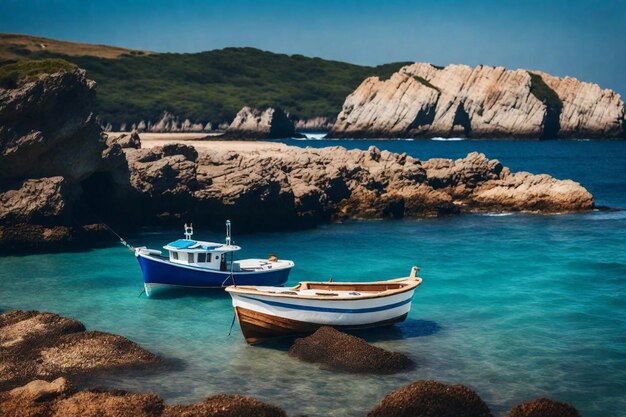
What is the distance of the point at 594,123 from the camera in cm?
18575

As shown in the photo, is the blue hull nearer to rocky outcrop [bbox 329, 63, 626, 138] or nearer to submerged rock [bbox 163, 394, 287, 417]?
submerged rock [bbox 163, 394, 287, 417]

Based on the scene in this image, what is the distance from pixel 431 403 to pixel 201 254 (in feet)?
54.0

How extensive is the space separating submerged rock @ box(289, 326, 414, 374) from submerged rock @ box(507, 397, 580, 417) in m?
5.18

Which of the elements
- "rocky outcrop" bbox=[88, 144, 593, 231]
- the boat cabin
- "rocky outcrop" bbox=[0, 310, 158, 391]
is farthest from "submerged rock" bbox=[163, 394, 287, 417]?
"rocky outcrop" bbox=[88, 144, 593, 231]

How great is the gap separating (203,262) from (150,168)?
17.4 metres

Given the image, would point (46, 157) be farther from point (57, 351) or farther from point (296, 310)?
point (296, 310)

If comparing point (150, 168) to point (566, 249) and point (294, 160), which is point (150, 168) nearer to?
point (294, 160)

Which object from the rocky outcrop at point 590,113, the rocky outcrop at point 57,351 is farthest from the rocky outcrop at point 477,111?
the rocky outcrop at point 57,351

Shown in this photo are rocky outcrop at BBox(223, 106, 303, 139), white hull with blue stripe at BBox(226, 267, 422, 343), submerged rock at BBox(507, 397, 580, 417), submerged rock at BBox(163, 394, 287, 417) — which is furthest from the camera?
rocky outcrop at BBox(223, 106, 303, 139)

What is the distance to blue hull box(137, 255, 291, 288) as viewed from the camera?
33.5 m

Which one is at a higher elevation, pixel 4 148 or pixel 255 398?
pixel 4 148

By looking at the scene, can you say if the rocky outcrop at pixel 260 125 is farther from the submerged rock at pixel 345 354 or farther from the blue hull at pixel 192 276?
the submerged rock at pixel 345 354

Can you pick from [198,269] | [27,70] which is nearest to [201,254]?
[198,269]

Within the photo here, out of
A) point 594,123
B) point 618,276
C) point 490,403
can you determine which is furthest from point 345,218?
point 594,123
